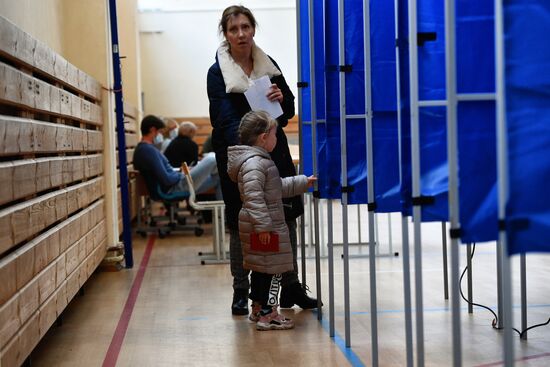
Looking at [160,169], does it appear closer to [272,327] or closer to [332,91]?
[272,327]

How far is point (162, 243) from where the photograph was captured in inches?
338

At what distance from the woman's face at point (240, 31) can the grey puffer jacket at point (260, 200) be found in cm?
73

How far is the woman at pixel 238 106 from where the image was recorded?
15.4 ft

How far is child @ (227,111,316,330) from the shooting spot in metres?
4.13

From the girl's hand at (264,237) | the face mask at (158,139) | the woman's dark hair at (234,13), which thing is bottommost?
the girl's hand at (264,237)

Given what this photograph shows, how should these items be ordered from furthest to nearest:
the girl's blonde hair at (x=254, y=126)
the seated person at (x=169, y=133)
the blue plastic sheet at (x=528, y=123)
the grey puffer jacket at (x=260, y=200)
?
the seated person at (x=169, y=133) → the girl's blonde hair at (x=254, y=126) → the grey puffer jacket at (x=260, y=200) → the blue plastic sheet at (x=528, y=123)

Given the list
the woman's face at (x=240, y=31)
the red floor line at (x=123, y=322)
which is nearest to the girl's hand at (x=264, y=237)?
the red floor line at (x=123, y=322)

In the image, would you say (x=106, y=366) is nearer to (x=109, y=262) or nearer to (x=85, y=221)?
(x=85, y=221)

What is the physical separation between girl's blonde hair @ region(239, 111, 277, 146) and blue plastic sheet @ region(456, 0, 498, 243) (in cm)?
161

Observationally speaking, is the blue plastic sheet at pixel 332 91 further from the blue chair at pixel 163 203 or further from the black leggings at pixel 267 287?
the blue chair at pixel 163 203

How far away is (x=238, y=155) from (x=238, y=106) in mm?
546

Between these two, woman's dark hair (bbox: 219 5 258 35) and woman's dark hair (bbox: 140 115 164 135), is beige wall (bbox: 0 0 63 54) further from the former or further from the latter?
woman's dark hair (bbox: 140 115 164 135)

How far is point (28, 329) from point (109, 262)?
126 inches

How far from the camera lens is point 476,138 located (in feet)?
8.67
